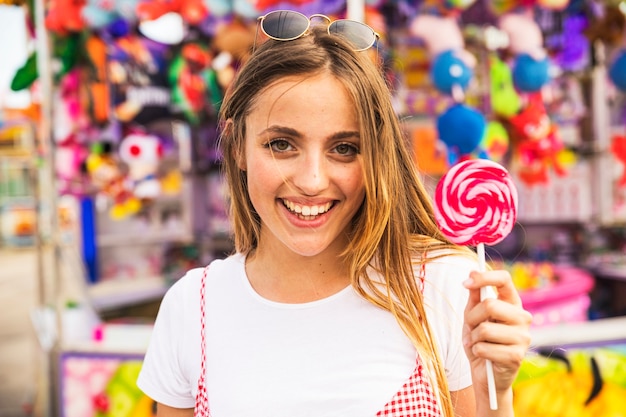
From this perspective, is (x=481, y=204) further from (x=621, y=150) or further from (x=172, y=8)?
(x=621, y=150)

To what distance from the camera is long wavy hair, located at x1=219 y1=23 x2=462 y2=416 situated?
107 cm

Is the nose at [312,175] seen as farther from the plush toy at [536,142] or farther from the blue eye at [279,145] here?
the plush toy at [536,142]

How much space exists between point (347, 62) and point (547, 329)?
1.97 m

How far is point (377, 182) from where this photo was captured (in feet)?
3.55

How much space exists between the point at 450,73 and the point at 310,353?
2.19 metres

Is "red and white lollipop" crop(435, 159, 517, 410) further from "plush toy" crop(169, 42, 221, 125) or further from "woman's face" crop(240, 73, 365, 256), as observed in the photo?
"plush toy" crop(169, 42, 221, 125)

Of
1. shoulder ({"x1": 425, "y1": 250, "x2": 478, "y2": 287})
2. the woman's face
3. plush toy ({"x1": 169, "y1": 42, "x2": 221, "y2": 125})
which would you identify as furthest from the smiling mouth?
plush toy ({"x1": 169, "y1": 42, "x2": 221, "y2": 125})

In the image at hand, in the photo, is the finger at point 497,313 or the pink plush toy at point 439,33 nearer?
the finger at point 497,313

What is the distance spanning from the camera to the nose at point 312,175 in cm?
104

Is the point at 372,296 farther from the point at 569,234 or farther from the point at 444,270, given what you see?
the point at 569,234

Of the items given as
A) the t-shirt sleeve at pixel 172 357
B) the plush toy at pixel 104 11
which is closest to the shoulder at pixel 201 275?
the t-shirt sleeve at pixel 172 357

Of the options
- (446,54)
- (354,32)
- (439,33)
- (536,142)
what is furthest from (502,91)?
(354,32)

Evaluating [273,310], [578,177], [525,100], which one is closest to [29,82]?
[273,310]

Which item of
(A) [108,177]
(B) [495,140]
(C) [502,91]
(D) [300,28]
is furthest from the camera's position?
(A) [108,177]
